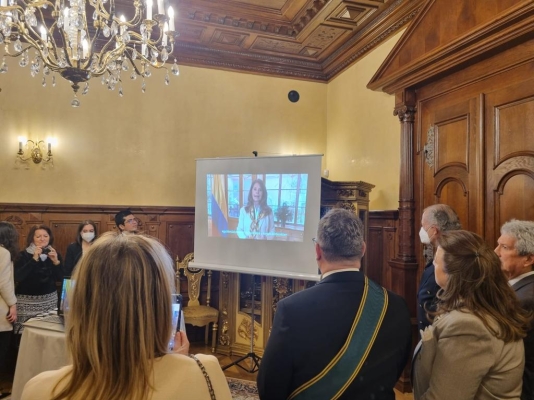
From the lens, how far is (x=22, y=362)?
2.39 metres

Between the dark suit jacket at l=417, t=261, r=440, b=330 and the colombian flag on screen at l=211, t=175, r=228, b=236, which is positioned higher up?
the colombian flag on screen at l=211, t=175, r=228, b=236

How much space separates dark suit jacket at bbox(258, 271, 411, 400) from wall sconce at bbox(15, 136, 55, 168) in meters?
4.16

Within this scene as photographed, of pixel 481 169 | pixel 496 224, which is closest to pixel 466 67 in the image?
pixel 481 169

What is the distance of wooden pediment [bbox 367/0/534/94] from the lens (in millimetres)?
2610

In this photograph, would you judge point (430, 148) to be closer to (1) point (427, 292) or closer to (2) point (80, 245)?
(1) point (427, 292)

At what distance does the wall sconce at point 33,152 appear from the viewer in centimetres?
449

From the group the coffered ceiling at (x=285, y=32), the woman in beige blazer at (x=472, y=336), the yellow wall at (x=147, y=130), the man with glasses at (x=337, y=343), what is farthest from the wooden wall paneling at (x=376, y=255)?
the man with glasses at (x=337, y=343)

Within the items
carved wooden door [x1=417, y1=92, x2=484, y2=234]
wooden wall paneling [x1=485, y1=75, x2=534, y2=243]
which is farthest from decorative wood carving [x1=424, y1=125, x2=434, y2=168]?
wooden wall paneling [x1=485, y1=75, x2=534, y2=243]

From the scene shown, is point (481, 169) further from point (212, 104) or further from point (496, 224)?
point (212, 104)

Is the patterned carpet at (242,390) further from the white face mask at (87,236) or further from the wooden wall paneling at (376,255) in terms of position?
the white face mask at (87,236)

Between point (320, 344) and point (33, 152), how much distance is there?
4.33 metres

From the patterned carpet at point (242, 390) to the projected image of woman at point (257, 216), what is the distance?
1.36 meters

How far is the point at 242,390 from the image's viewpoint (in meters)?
3.62

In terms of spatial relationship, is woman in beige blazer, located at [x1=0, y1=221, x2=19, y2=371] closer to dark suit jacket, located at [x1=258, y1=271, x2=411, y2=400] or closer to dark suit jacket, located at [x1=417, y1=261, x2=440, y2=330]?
dark suit jacket, located at [x1=258, y1=271, x2=411, y2=400]
